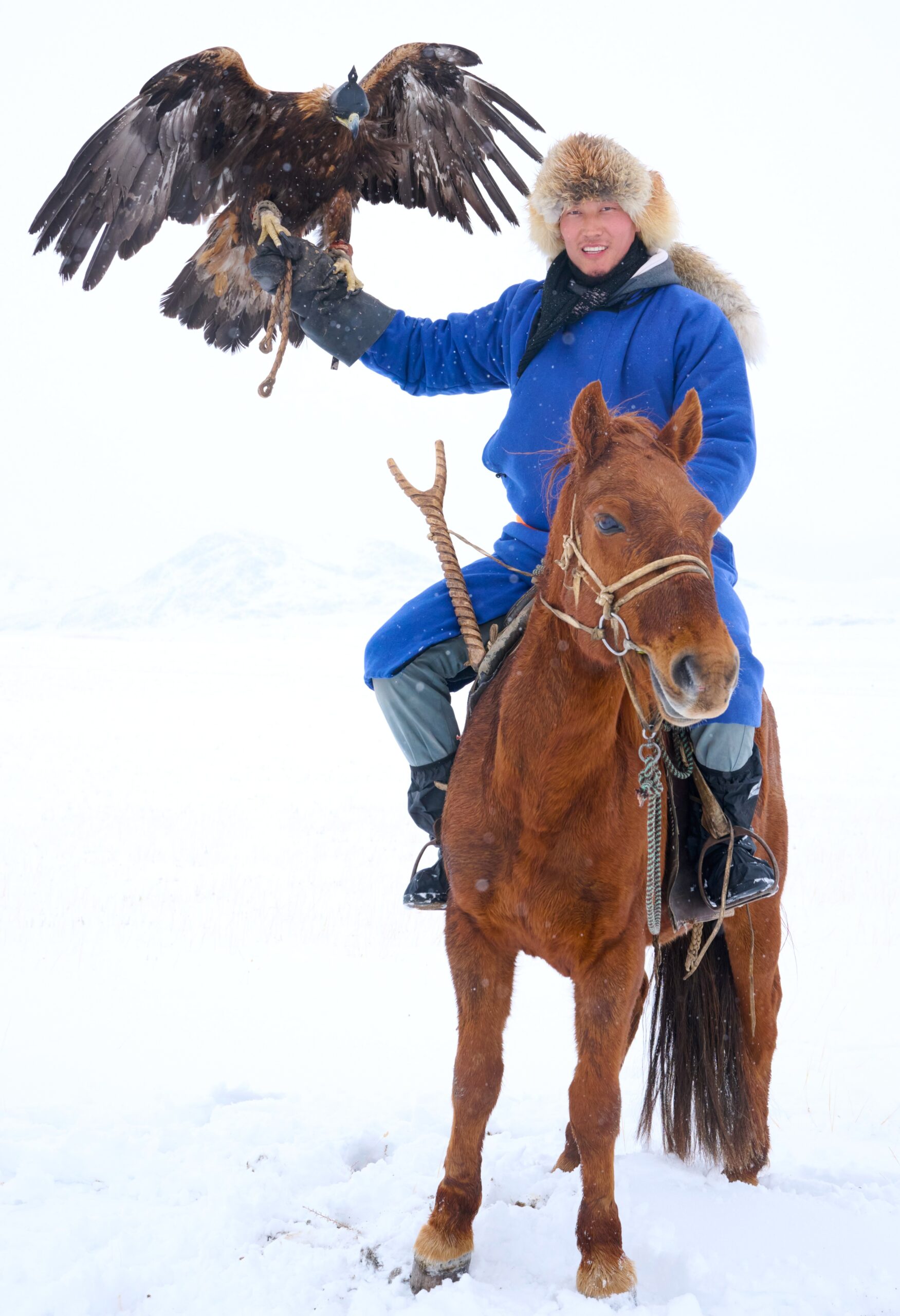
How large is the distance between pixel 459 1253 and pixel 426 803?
4.53 feet

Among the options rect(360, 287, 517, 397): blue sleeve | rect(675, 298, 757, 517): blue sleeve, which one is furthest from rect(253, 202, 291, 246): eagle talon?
rect(675, 298, 757, 517): blue sleeve

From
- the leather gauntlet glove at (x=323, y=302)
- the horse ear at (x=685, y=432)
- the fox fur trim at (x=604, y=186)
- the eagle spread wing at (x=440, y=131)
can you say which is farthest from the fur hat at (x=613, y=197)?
the eagle spread wing at (x=440, y=131)

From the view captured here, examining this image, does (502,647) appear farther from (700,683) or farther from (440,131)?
(440,131)

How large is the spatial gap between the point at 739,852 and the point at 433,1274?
1.62 metres

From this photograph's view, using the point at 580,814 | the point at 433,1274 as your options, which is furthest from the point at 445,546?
the point at 433,1274

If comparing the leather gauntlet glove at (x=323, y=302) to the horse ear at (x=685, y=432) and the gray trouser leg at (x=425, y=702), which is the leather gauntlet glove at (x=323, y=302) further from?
the horse ear at (x=685, y=432)

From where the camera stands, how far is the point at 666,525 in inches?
77.9

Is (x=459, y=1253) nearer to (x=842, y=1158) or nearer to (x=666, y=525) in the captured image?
(x=842, y=1158)

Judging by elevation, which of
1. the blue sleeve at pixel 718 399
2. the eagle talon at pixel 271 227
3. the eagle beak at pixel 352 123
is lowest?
the blue sleeve at pixel 718 399

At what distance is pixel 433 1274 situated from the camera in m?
2.66

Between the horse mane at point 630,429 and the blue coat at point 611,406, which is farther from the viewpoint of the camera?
the blue coat at point 611,406

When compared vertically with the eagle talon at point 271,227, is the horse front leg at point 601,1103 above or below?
below

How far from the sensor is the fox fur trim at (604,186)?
3080 mm

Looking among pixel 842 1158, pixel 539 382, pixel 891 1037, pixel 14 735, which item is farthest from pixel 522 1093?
pixel 14 735
